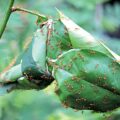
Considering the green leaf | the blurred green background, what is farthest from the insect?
the blurred green background

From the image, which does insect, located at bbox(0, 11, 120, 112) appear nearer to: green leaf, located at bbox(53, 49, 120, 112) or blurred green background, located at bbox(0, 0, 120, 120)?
green leaf, located at bbox(53, 49, 120, 112)

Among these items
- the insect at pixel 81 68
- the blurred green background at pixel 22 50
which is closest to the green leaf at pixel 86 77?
the insect at pixel 81 68

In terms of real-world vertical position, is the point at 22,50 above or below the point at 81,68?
below

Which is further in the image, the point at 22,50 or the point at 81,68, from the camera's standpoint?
the point at 22,50

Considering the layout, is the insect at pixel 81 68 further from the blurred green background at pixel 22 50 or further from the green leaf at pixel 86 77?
the blurred green background at pixel 22 50

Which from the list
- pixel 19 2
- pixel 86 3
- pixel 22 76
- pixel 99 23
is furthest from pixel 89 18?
pixel 22 76

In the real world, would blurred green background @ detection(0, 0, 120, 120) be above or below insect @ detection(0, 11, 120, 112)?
below

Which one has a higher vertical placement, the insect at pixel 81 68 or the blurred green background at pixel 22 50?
the insect at pixel 81 68

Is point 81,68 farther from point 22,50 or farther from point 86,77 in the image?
point 22,50

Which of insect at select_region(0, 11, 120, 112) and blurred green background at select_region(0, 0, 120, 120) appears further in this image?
blurred green background at select_region(0, 0, 120, 120)

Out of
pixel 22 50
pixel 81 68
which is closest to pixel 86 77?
pixel 81 68

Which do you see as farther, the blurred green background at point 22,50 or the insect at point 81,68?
the blurred green background at point 22,50
